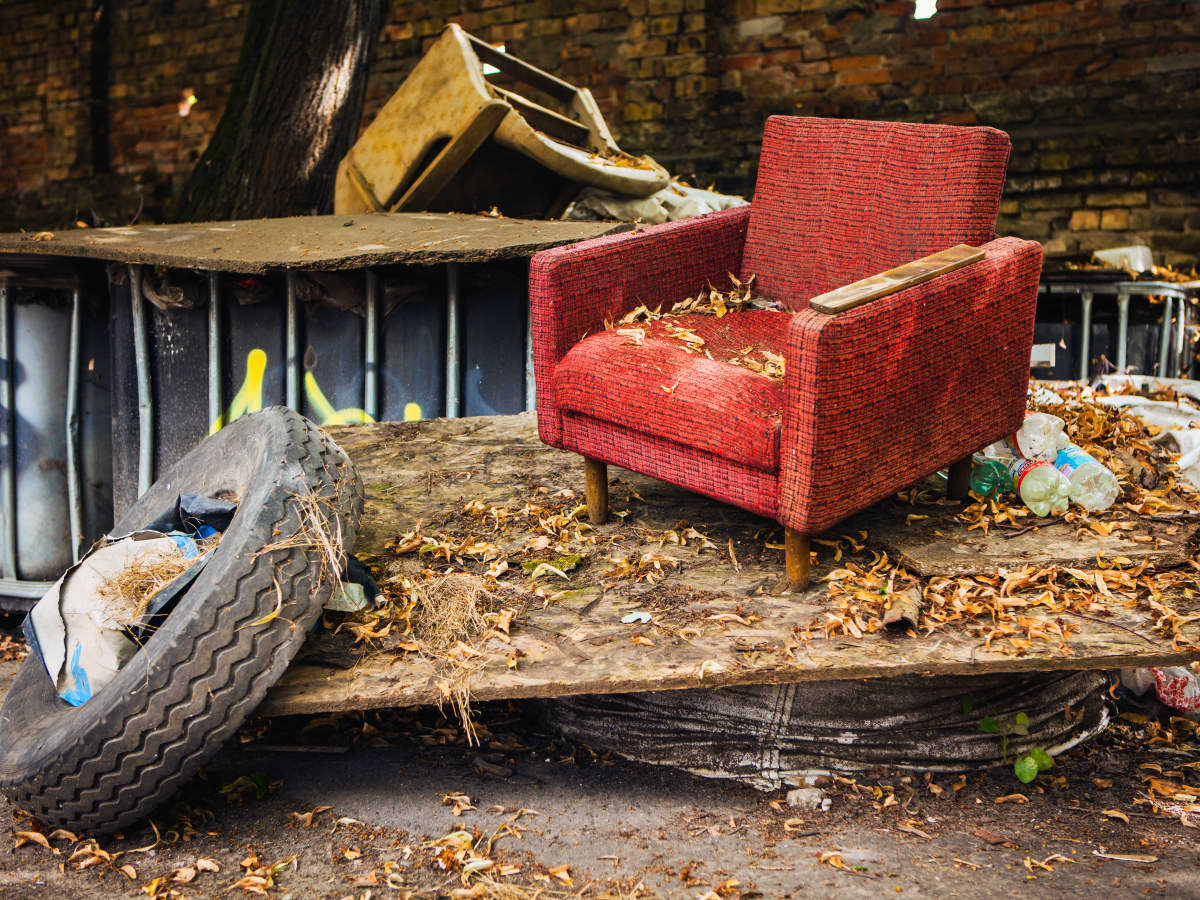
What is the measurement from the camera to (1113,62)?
6.80 metres

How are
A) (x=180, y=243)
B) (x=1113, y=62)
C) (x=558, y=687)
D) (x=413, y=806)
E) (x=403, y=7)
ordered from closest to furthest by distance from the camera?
(x=558, y=687)
(x=413, y=806)
(x=180, y=243)
(x=1113, y=62)
(x=403, y=7)

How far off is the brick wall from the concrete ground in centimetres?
529

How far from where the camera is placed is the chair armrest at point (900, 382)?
233 cm

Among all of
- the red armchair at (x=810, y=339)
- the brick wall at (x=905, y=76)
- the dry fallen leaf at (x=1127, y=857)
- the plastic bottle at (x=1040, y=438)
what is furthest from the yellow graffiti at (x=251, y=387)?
the brick wall at (x=905, y=76)

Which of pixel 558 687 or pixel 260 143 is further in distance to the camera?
pixel 260 143

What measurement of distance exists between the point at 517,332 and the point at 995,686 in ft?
7.62

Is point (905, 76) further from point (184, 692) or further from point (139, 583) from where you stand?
point (184, 692)

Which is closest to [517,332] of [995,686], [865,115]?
[995,686]

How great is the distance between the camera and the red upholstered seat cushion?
2.49 metres

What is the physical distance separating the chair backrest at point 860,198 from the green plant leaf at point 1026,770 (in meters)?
1.39

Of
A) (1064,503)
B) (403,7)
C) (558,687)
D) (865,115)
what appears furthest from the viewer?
(403,7)

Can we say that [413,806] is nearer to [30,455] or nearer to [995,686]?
[995,686]

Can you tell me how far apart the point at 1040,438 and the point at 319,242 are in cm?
262

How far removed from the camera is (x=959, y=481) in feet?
10.0
